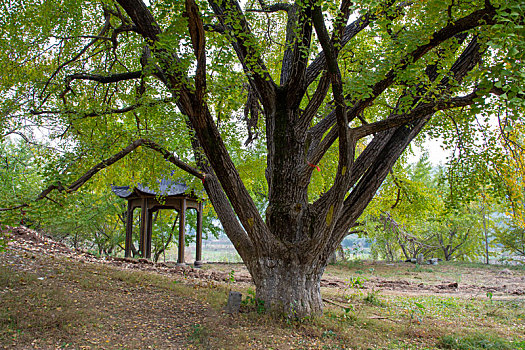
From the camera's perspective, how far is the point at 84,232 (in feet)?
60.4

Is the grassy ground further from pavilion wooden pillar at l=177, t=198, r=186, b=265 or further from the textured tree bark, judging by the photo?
pavilion wooden pillar at l=177, t=198, r=186, b=265

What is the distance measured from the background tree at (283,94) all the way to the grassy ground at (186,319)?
706 mm

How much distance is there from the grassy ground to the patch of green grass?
1cm

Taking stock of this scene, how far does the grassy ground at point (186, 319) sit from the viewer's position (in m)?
4.05

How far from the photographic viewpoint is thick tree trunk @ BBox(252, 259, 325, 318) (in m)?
4.89

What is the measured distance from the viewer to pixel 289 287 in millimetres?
4957

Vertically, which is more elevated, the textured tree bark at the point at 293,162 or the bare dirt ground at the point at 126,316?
the textured tree bark at the point at 293,162

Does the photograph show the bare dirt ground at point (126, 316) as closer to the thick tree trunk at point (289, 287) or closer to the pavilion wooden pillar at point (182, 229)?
the thick tree trunk at point (289, 287)

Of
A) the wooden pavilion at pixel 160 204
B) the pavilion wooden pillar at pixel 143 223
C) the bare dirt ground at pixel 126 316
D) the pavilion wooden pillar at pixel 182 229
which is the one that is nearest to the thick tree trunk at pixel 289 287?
the bare dirt ground at pixel 126 316

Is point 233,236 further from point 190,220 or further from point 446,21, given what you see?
point 190,220

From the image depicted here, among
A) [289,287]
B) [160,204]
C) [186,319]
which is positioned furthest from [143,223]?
[289,287]

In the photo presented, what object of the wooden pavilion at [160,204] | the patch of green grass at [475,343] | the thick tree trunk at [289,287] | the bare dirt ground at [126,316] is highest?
the wooden pavilion at [160,204]

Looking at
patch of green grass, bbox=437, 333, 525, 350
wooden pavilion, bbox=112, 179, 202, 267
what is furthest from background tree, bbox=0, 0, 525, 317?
wooden pavilion, bbox=112, 179, 202, 267

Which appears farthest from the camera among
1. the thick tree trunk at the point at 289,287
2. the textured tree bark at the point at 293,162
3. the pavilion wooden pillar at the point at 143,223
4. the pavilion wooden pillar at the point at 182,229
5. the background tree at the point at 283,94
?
the pavilion wooden pillar at the point at 143,223
